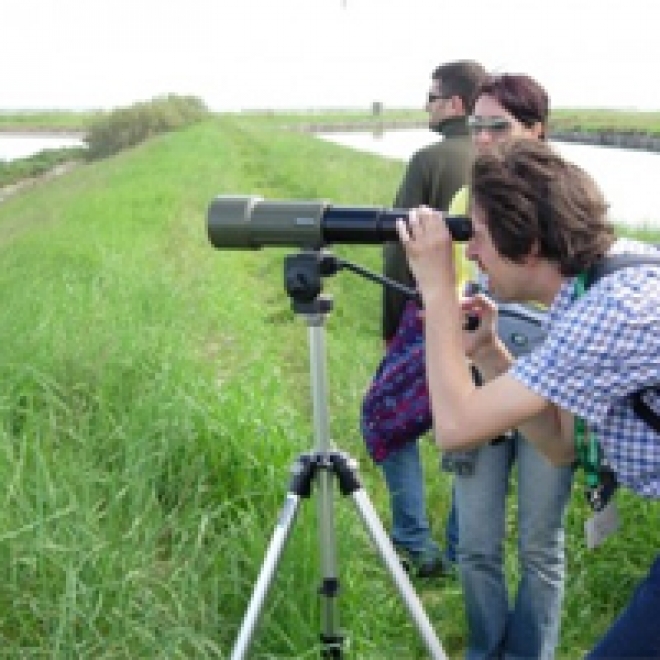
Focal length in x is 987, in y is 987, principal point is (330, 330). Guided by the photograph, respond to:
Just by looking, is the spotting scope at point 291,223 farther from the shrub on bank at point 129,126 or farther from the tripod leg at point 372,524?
the shrub on bank at point 129,126

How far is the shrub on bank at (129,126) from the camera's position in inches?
1698

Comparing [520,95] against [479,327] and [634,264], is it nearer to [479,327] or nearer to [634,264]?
[479,327]

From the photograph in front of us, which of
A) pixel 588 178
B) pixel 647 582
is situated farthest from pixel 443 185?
pixel 647 582

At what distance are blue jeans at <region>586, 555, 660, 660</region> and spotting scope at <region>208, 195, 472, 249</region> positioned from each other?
70cm

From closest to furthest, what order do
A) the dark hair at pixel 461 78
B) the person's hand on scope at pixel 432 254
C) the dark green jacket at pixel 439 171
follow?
the person's hand on scope at pixel 432 254
the dark hair at pixel 461 78
the dark green jacket at pixel 439 171

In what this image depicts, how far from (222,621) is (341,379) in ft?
7.40

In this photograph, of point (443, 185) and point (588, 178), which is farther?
point (443, 185)

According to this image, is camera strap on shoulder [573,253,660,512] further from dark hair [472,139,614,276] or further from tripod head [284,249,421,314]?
tripod head [284,249,421,314]

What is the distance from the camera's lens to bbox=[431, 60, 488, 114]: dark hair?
2781mm

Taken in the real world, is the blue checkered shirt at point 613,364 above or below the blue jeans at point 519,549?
above

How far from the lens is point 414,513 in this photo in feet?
9.73

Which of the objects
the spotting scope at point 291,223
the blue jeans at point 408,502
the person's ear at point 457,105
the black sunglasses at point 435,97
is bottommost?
the blue jeans at point 408,502

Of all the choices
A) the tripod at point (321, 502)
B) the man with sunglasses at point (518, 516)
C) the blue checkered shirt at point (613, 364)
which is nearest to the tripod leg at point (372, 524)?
the tripod at point (321, 502)

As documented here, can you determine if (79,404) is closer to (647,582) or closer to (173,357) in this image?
(173,357)
